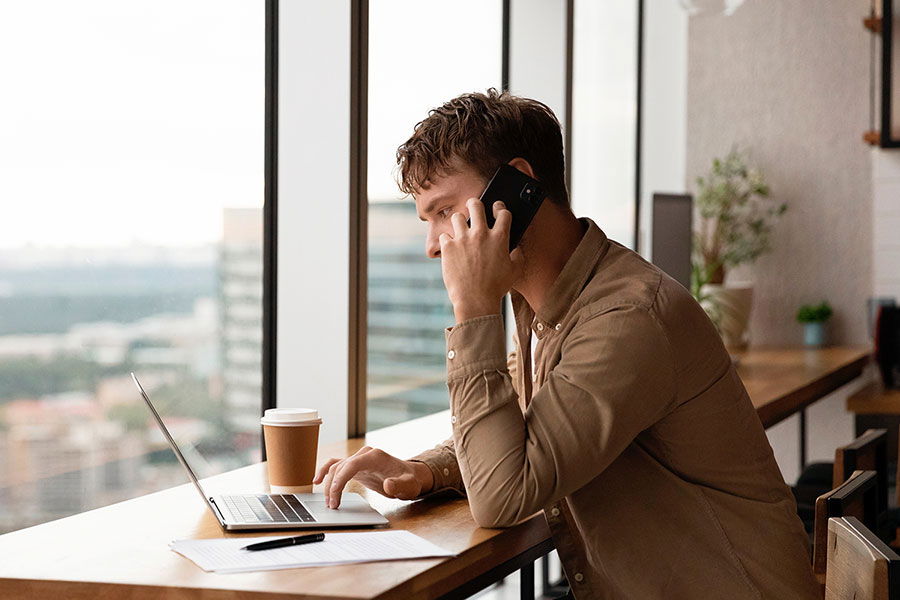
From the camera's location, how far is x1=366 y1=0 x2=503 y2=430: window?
2.96 m

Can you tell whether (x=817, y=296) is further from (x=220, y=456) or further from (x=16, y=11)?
(x=16, y=11)

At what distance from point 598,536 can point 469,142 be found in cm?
62

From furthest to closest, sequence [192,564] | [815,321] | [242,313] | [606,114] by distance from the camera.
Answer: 1. [815,321]
2. [606,114]
3. [242,313]
4. [192,564]

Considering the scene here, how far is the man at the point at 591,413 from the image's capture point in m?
1.47

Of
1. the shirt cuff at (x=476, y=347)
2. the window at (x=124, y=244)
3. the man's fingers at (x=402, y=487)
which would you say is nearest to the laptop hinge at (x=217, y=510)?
the man's fingers at (x=402, y=487)

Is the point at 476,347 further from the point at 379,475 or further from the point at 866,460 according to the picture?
the point at 866,460

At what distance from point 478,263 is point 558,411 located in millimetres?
262

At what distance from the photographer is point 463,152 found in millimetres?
1677

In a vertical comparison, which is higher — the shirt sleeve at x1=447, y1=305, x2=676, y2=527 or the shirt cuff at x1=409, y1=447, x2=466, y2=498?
the shirt sleeve at x1=447, y1=305, x2=676, y2=527

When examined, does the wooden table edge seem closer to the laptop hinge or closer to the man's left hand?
the man's left hand

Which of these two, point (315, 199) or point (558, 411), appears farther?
point (315, 199)

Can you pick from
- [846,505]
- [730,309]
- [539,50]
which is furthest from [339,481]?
[730,309]

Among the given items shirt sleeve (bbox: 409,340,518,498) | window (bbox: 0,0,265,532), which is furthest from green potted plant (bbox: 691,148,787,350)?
shirt sleeve (bbox: 409,340,518,498)

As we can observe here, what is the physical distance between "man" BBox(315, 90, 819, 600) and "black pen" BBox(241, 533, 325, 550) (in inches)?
6.8
